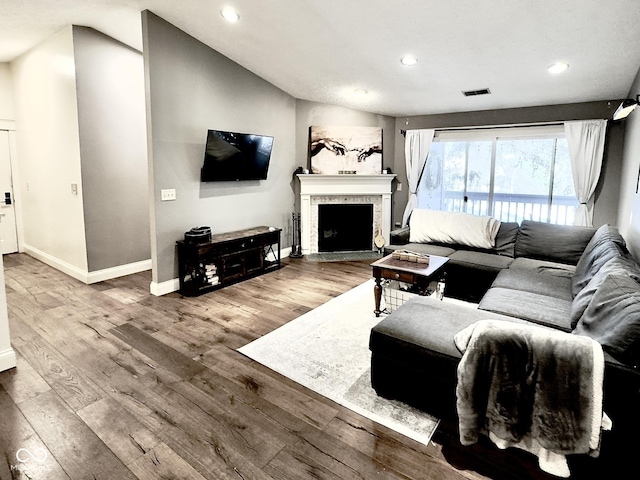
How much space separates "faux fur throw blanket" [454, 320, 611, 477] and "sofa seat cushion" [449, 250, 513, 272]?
2.30 metres

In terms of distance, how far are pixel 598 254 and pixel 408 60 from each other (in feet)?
8.70

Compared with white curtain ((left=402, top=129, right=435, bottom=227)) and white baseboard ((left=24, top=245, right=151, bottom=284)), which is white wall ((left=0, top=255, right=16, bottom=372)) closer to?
white baseboard ((left=24, top=245, right=151, bottom=284))

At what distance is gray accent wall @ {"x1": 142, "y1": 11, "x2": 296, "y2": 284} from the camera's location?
13.2 feet

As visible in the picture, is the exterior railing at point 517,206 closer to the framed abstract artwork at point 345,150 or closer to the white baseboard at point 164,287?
the framed abstract artwork at point 345,150

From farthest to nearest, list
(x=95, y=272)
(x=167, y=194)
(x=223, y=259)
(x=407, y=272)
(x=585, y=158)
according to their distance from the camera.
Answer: (x=585, y=158) → (x=95, y=272) → (x=223, y=259) → (x=167, y=194) → (x=407, y=272)

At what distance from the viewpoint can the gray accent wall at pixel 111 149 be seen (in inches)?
173

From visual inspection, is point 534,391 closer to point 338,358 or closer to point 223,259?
point 338,358

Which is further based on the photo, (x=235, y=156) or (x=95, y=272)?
(x=235, y=156)

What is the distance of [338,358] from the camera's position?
285 cm

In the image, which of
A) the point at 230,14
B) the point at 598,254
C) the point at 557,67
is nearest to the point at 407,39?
the point at 557,67

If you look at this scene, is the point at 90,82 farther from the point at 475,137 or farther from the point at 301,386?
the point at 475,137

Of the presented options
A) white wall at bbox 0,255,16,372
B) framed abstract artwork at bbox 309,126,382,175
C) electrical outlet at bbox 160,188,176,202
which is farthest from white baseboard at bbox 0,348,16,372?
framed abstract artwork at bbox 309,126,382,175

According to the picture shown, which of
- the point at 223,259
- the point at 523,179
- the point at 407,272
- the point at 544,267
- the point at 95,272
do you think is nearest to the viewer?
the point at 407,272

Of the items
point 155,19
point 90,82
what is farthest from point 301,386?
point 90,82
